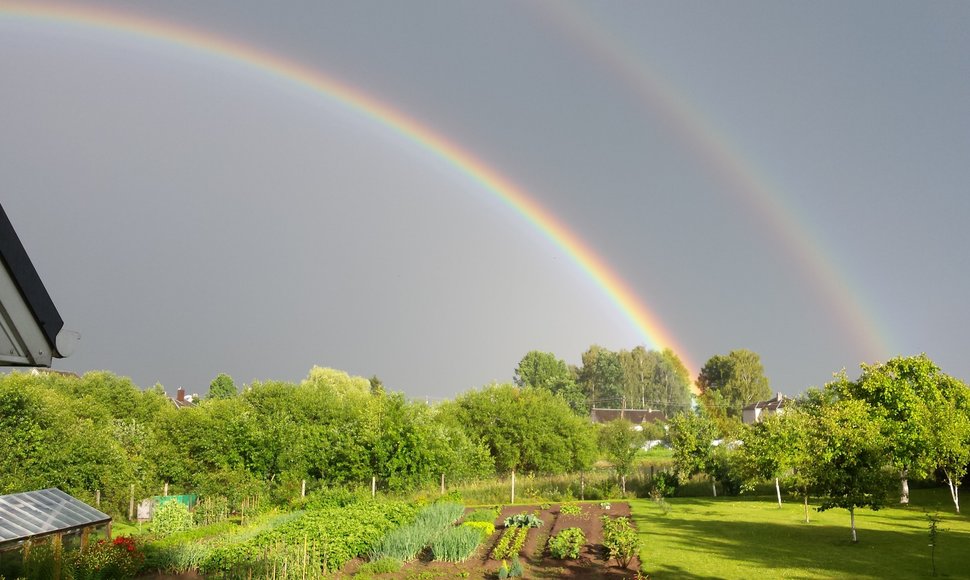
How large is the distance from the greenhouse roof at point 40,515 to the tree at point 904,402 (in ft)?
96.5

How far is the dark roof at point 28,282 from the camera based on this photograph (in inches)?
102

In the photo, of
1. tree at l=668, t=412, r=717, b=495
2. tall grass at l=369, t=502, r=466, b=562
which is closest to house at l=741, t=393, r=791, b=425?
tree at l=668, t=412, r=717, b=495

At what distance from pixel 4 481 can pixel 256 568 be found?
50.0 feet

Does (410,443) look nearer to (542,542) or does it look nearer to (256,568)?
(542,542)

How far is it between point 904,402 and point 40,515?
111ft

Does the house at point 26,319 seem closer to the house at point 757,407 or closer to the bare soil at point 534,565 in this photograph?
the bare soil at point 534,565

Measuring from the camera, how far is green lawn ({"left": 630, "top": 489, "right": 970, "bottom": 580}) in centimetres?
1639

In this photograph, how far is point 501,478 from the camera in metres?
43.4

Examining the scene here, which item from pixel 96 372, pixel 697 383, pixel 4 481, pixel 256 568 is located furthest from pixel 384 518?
pixel 697 383

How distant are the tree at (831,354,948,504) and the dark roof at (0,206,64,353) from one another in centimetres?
3103

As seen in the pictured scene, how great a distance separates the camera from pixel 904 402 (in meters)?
29.7

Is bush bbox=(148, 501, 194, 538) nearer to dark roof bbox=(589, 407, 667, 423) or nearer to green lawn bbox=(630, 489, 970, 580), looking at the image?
green lawn bbox=(630, 489, 970, 580)

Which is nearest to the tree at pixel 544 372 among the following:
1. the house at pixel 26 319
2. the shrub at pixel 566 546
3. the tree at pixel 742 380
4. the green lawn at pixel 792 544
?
the tree at pixel 742 380

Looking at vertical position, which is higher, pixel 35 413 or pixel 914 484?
pixel 35 413
